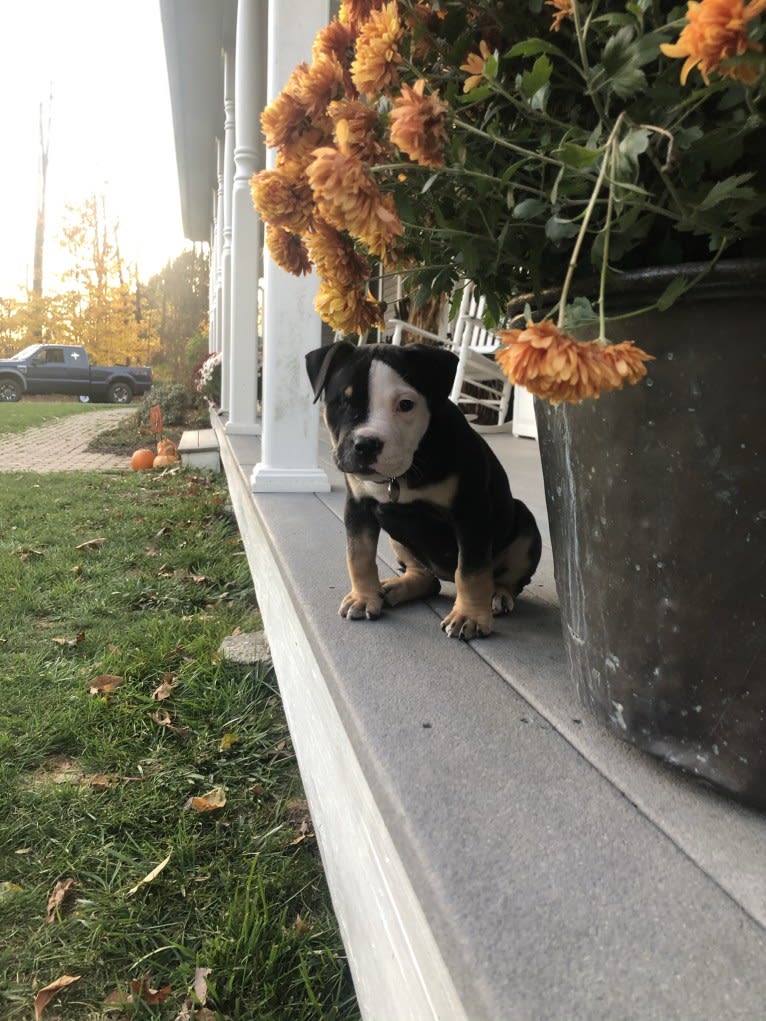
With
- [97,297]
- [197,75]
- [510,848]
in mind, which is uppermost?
[97,297]

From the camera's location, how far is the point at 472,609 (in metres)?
1.68

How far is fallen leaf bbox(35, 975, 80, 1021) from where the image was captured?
4.48 feet

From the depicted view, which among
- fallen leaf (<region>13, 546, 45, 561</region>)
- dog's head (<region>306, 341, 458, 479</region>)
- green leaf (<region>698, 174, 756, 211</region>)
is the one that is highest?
green leaf (<region>698, 174, 756, 211</region>)

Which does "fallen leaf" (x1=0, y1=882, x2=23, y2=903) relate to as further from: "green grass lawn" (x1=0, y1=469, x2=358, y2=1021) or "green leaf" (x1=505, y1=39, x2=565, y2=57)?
"green leaf" (x1=505, y1=39, x2=565, y2=57)

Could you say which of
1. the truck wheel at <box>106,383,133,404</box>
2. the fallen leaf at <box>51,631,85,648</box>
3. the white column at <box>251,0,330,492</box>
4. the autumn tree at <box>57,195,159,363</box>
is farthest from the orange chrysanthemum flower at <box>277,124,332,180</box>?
the autumn tree at <box>57,195,159,363</box>

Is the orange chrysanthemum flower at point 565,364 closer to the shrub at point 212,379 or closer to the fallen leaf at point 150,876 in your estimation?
the fallen leaf at point 150,876

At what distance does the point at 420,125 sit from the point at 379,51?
162 millimetres

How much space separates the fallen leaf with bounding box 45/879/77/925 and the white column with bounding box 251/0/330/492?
2039 mm

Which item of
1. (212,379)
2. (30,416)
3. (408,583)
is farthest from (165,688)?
(30,416)

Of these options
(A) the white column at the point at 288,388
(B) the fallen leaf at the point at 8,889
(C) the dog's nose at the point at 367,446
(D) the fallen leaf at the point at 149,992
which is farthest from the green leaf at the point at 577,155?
(A) the white column at the point at 288,388

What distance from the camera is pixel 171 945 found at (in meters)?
1.48

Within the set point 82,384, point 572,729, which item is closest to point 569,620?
point 572,729

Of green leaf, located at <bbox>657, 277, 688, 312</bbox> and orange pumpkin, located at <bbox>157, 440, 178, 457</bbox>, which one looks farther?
orange pumpkin, located at <bbox>157, 440, 178, 457</bbox>

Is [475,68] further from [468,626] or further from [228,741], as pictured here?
[228,741]
